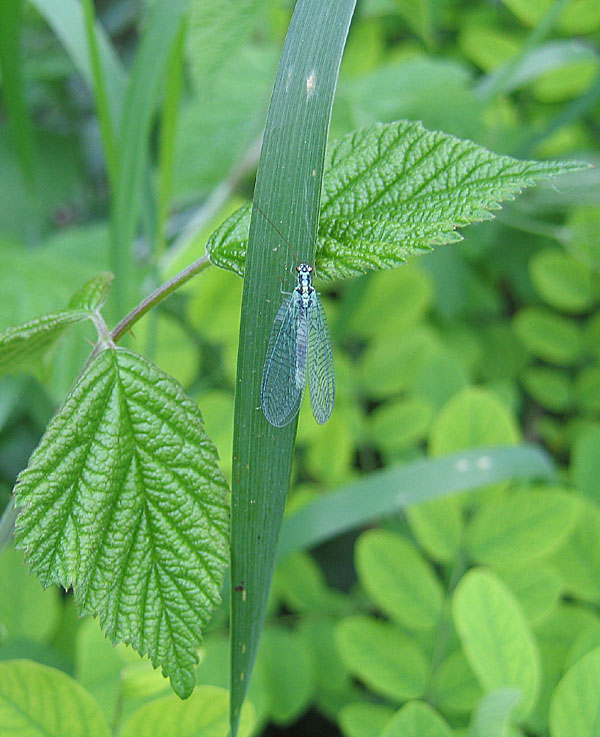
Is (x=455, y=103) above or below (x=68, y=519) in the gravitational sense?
Result: above

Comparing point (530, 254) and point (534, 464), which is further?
point (530, 254)

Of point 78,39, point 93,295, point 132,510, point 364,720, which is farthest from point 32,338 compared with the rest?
point 78,39

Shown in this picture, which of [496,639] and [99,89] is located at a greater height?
[99,89]

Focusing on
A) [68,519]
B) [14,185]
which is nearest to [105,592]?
[68,519]

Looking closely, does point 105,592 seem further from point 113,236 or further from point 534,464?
point 534,464

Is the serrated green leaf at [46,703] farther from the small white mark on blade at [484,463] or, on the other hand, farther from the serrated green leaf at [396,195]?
the small white mark on blade at [484,463]

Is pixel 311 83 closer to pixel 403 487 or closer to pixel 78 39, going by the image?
pixel 403 487
